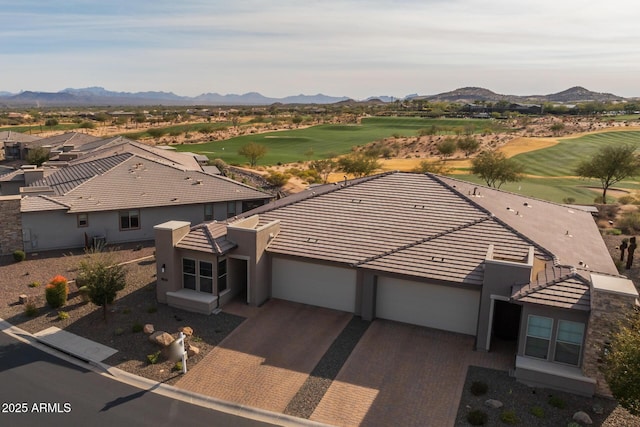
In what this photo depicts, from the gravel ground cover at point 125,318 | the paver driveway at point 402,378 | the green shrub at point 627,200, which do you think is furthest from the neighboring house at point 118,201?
the green shrub at point 627,200

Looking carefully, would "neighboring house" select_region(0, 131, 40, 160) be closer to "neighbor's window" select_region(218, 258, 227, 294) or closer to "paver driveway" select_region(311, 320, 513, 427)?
"neighbor's window" select_region(218, 258, 227, 294)

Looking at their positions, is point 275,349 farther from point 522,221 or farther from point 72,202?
point 72,202

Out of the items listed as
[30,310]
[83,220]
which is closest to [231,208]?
[83,220]

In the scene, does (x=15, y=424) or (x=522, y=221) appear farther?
(x=522, y=221)

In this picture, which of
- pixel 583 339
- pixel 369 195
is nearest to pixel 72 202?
pixel 369 195

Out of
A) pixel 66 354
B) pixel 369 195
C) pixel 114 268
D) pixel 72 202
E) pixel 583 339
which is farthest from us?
pixel 72 202

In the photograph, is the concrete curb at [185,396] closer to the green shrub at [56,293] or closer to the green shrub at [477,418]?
the green shrub at [56,293]

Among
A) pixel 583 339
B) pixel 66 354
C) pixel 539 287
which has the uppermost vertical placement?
pixel 539 287
